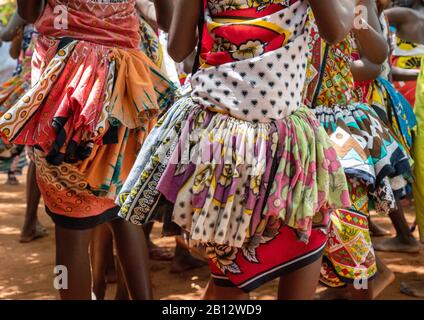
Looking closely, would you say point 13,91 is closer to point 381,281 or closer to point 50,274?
point 50,274

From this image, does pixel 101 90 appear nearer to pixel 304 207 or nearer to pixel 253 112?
pixel 253 112

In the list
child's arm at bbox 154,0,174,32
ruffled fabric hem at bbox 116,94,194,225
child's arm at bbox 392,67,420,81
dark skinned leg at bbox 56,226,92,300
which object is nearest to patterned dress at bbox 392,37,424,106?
child's arm at bbox 392,67,420,81

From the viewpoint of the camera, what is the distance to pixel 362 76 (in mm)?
4035

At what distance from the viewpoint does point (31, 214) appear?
6.14 m

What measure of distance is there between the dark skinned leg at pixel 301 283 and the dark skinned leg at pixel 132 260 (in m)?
1.07

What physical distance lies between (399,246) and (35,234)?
309 centimetres

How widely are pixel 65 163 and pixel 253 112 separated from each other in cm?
109

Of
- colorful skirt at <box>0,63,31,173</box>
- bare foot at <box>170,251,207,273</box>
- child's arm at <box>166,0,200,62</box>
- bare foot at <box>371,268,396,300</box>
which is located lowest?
bare foot at <box>170,251,207,273</box>

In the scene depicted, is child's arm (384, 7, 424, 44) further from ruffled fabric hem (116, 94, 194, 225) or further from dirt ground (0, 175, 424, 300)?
ruffled fabric hem (116, 94, 194, 225)

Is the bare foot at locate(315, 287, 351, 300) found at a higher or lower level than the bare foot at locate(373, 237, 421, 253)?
higher

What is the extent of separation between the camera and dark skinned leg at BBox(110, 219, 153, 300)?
3.52 metres

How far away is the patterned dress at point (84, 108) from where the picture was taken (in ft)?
10.2

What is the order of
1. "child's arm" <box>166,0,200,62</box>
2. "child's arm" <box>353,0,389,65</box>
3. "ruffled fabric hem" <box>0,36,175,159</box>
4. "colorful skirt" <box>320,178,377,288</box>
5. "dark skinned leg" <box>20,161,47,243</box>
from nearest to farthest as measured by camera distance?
"child's arm" <box>166,0,200,62</box>, "ruffled fabric hem" <box>0,36,175,159</box>, "child's arm" <box>353,0,389,65</box>, "colorful skirt" <box>320,178,377,288</box>, "dark skinned leg" <box>20,161,47,243</box>

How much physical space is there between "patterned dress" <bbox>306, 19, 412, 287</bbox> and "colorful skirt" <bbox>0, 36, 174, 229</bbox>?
0.88 m
